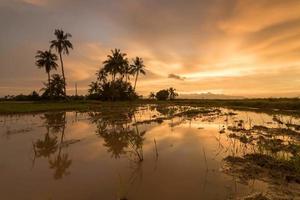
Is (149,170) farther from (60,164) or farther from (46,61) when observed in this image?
(46,61)

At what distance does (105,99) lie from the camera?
63500mm

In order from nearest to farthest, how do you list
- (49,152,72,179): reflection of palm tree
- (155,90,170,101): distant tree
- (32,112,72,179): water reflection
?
(49,152,72,179): reflection of palm tree → (32,112,72,179): water reflection → (155,90,170,101): distant tree

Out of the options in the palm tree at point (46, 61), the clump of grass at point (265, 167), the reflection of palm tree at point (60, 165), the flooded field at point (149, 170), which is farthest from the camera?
the palm tree at point (46, 61)

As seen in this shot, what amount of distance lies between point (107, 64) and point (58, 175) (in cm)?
5225

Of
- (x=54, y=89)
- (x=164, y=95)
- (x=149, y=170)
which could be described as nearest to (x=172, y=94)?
(x=164, y=95)

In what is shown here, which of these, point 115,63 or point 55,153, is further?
point 115,63

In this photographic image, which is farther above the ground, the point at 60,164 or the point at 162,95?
the point at 162,95

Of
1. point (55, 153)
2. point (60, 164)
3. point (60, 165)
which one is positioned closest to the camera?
point (60, 165)

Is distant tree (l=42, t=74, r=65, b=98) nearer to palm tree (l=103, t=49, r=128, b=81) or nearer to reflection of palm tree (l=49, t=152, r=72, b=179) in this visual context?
palm tree (l=103, t=49, r=128, b=81)

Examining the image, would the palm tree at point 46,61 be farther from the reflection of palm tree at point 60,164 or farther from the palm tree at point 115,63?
the reflection of palm tree at point 60,164

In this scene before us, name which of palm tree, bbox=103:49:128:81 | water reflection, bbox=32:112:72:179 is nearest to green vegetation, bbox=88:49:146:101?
palm tree, bbox=103:49:128:81

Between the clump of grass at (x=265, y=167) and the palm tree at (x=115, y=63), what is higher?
the palm tree at (x=115, y=63)

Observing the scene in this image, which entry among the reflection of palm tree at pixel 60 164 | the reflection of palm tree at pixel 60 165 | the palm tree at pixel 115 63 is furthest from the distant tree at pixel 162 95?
the reflection of palm tree at pixel 60 165

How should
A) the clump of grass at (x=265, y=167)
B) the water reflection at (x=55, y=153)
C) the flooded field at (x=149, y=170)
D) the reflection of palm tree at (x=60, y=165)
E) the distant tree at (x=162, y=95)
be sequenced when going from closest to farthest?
the flooded field at (x=149, y=170)
the clump of grass at (x=265, y=167)
the reflection of palm tree at (x=60, y=165)
the water reflection at (x=55, y=153)
the distant tree at (x=162, y=95)
